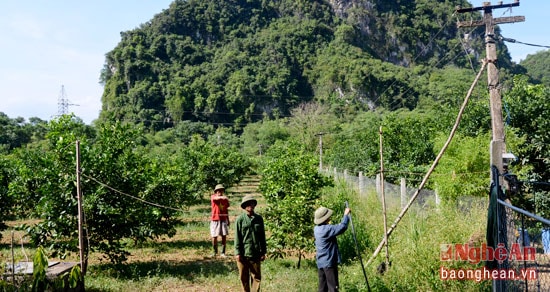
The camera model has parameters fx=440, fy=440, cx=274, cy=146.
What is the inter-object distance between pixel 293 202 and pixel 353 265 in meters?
1.70

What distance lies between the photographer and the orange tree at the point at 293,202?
8.23 metres

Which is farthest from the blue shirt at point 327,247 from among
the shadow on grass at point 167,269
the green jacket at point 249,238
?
the shadow on grass at point 167,269

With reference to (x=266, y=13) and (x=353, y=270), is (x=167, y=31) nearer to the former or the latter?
(x=266, y=13)

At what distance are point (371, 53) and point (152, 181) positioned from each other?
344 ft

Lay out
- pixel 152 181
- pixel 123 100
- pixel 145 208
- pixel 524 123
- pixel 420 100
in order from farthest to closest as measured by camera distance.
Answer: pixel 123 100 → pixel 420 100 → pixel 524 123 → pixel 152 181 → pixel 145 208

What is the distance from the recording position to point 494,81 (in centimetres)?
780

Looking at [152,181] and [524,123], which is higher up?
Result: [524,123]

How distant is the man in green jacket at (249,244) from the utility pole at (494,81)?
4.08 m

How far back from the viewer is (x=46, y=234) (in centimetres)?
756

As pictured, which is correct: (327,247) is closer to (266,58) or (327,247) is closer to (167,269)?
(167,269)

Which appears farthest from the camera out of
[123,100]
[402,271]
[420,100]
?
[123,100]

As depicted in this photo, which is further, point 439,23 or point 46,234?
point 439,23

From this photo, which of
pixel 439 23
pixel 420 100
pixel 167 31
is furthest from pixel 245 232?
pixel 439 23

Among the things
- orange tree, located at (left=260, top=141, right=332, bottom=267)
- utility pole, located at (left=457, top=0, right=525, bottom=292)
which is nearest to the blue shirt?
orange tree, located at (left=260, top=141, right=332, bottom=267)
